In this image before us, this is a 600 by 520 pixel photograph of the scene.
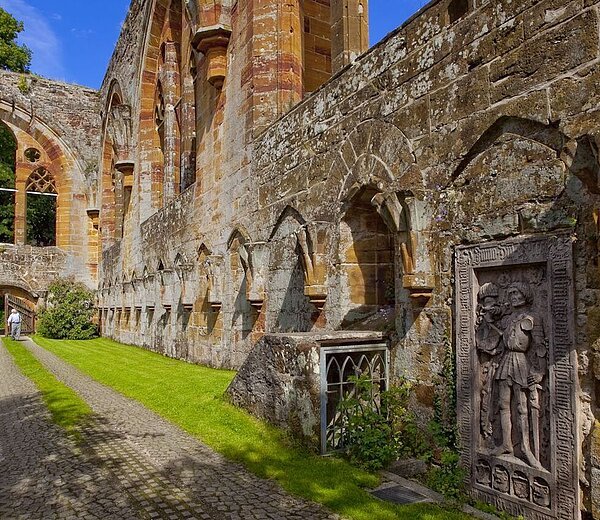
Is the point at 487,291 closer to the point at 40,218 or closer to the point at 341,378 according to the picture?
the point at 341,378

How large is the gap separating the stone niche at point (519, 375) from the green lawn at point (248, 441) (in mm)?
498

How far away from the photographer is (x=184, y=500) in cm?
409

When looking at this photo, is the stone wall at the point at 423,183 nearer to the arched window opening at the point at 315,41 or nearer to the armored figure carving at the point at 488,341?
the armored figure carving at the point at 488,341

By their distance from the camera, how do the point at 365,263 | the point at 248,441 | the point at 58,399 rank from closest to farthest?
1. the point at 248,441
2. the point at 365,263
3. the point at 58,399

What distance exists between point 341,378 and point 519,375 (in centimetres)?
168

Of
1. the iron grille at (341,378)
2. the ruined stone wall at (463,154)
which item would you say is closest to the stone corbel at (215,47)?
the ruined stone wall at (463,154)

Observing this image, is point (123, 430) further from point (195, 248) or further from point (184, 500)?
point (195, 248)

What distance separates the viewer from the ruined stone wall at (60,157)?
963 inches

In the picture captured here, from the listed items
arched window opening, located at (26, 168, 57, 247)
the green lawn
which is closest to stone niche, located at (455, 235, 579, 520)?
the green lawn

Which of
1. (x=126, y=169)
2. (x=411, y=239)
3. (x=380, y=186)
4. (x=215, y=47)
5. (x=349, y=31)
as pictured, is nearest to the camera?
(x=411, y=239)

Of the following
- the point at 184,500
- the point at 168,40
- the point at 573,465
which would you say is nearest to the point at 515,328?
the point at 573,465

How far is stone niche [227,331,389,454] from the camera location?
16.8 feet

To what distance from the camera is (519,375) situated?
391 centimetres

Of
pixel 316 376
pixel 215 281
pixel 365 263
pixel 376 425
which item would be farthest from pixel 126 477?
pixel 215 281
